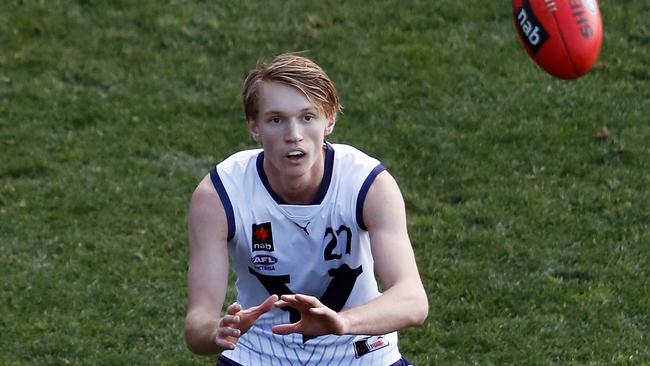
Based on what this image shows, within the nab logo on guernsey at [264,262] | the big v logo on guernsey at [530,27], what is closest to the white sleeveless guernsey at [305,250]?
the nab logo on guernsey at [264,262]

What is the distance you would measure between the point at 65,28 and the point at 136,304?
4.15 metres

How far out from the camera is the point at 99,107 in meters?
10.2

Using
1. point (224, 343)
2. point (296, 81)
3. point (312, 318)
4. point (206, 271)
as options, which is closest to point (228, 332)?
point (224, 343)

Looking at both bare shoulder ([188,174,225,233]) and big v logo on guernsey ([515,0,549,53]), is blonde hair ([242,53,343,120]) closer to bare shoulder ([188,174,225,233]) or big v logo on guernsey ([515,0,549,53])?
bare shoulder ([188,174,225,233])

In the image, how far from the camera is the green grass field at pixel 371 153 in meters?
7.55

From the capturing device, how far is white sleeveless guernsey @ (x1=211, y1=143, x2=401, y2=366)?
5297 mm

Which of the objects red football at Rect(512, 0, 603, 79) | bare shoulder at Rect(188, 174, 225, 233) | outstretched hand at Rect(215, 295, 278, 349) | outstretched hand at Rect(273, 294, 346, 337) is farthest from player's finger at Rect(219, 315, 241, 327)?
red football at Rect(512, 0, 603, 79)

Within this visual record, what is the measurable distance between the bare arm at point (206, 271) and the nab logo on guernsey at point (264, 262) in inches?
6.6

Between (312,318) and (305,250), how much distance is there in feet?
2.99

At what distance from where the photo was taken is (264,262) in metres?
5.35

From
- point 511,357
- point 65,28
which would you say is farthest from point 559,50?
point 65,28

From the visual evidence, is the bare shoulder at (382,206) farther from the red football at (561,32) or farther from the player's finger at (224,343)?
the red football at (561,32)

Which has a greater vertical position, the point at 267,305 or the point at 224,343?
the point at 267,305

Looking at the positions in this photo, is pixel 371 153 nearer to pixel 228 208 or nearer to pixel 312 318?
pixel 228 208
